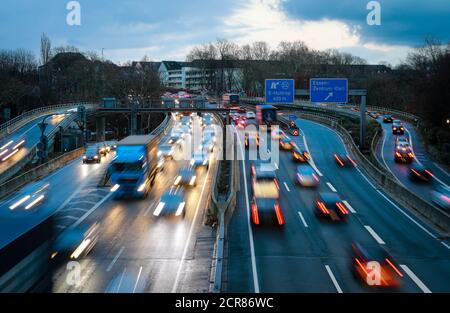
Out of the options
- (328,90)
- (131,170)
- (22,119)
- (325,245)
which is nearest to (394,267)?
(325,245)

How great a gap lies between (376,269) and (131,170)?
22351 millimetres

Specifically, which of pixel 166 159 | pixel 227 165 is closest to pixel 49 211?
pixel 227 165

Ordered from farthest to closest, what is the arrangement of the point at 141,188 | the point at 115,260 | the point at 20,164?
the point at 20,164 < the point at 141,188 < the point at 115,260

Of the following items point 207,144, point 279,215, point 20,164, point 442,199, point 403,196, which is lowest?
point 279,215

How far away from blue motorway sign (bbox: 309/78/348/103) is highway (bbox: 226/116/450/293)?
1060 cm

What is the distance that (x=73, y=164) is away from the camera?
5384 cm

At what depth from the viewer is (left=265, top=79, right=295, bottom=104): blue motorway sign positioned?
168ft

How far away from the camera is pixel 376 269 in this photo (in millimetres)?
19875

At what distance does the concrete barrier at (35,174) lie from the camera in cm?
3841

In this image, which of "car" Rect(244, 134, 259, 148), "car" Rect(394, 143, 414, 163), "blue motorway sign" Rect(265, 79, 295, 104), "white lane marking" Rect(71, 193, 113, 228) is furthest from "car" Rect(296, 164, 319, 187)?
"car" Rect(244, 134, 259, 148)

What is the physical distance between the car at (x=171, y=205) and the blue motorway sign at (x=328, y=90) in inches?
772

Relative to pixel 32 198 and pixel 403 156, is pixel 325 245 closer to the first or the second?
pixel 32 198

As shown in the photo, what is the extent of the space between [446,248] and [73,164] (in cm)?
4000
